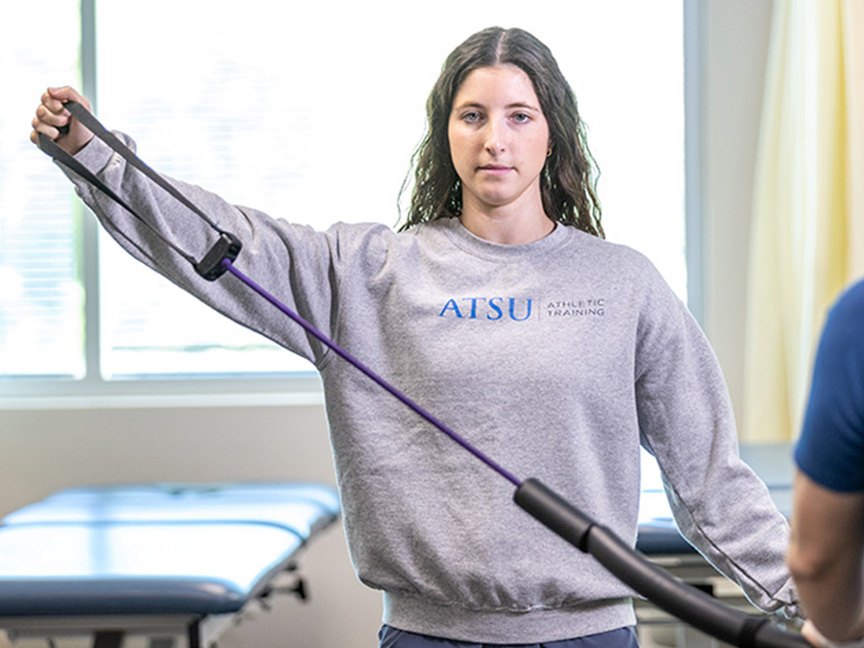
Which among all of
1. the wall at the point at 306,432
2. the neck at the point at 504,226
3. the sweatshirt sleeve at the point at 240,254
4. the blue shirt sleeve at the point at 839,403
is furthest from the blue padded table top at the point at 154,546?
the blue shirt sleeve at the point at 839,403

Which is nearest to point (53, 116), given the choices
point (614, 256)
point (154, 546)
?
point (614, 256)

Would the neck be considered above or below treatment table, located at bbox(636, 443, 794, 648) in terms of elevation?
above

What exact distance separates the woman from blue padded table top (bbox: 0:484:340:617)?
2.25 feet

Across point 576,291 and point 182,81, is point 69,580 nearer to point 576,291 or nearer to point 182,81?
point 576,291

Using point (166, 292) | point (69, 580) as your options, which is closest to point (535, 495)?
point (69, 580)

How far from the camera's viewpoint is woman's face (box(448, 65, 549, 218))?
1.32 meters

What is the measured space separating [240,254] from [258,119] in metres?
2.24

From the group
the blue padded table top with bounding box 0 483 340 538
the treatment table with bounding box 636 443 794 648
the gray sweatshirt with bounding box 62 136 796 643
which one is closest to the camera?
the gray sweatshirt with bounding box 62 136 796 643

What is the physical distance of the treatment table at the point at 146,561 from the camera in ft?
6.15

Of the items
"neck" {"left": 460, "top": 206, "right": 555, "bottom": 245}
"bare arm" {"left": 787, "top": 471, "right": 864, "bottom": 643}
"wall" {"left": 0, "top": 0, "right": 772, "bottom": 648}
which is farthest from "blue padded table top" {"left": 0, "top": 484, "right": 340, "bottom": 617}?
"bare arm" {"left": 787, "top": 471, "right": 864, "bottom": 643}

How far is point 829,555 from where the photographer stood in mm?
749

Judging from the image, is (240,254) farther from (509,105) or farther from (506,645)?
(506,645)

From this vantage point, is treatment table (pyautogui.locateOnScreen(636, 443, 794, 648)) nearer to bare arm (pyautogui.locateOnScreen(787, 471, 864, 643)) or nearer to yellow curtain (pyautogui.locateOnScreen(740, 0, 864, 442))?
yellow curtain (pyautogui.locateOnScreen(740, 0, 864, 442))

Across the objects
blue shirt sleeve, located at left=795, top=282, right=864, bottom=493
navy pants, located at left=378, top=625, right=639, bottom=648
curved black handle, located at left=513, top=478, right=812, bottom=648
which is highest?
blue shirt sleeve, located at left=795, top=282, right=864, bottom=493
